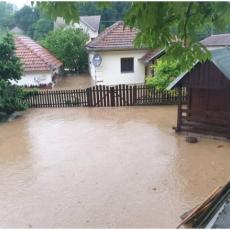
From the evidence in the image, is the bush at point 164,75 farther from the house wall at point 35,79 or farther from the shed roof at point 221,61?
the house wall at point 35,79

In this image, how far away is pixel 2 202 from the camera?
275 inches

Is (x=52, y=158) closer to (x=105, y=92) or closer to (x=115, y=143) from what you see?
(x=115, y=143)

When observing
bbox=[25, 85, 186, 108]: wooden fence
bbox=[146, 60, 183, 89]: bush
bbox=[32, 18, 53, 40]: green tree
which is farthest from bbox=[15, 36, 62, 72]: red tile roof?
bbox=[32, 18, 53, 40]: green tree

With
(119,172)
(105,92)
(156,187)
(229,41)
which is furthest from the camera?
(229,41)

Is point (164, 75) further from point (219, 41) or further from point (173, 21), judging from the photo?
point (219, 41)

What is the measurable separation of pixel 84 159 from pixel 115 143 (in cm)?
164

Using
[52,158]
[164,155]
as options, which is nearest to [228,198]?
[164,155]

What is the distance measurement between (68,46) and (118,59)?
365 inches

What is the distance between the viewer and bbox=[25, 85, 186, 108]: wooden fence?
16125 millimetres

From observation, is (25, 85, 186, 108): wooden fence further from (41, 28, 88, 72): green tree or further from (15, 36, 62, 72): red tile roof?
(41, 28, 88, 72): green tree

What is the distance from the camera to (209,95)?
34.0 feet

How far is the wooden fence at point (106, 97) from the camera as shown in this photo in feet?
52.9

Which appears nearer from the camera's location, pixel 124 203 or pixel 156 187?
pixel 124 203

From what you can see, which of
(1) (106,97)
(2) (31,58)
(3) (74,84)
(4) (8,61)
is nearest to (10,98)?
(4) (8,61)
